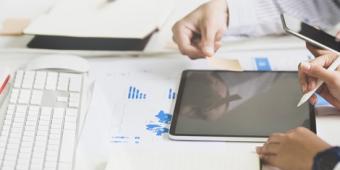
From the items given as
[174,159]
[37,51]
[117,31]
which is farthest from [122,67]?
[174,159]

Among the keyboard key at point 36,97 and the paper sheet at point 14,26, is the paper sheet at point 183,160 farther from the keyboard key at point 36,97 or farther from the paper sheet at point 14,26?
the paper sheet at point 14,26

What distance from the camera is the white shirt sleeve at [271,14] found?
3.43 feet

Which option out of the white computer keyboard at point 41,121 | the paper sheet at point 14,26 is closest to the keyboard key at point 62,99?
the white computer keyboard at point 41,121

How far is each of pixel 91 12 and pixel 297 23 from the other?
0.46 m

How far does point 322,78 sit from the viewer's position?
799mm

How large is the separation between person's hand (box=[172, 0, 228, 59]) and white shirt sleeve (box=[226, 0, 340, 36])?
0.09ft

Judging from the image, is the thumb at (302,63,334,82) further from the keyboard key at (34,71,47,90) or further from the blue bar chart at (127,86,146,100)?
the keyboard key at (34,71,47,90)

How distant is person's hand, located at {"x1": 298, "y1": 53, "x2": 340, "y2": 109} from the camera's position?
79 cm

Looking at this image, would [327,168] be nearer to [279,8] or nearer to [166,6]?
[279,8]

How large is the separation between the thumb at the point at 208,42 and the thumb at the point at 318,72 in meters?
0.21

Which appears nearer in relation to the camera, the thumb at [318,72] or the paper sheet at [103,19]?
the thumb at [318,72]

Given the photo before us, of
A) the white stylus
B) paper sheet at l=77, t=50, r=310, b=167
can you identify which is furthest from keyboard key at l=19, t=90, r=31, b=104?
the white stylus

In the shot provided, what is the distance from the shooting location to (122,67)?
1.00 m

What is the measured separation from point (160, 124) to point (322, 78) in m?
0.27
